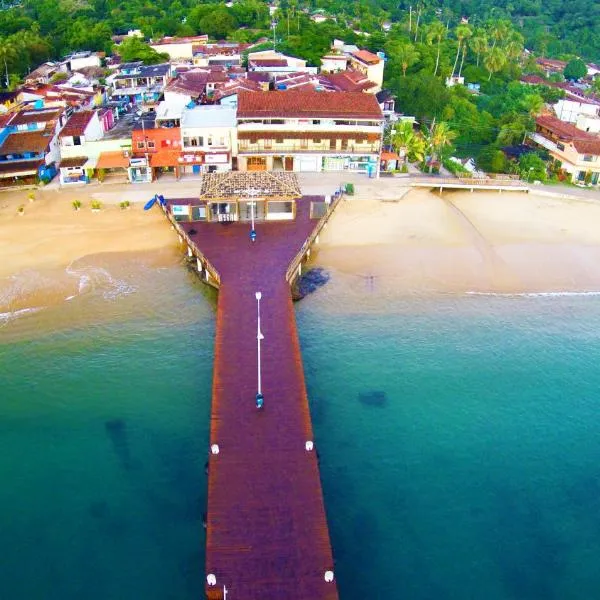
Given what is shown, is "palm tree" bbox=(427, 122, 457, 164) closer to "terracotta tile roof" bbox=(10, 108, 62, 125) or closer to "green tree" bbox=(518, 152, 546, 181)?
"green tree" bbox=(518, 152, 546, 181)

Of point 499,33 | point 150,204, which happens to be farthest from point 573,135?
point 150,204

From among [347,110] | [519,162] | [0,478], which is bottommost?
[0,478]

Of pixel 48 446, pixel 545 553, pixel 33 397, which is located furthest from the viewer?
pixel 33 397

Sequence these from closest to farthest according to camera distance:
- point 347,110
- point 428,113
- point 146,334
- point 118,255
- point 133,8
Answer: point 146,334
point 118,255
point 347,110
point 428,113
point 133,8

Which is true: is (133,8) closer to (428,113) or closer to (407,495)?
(428,113)

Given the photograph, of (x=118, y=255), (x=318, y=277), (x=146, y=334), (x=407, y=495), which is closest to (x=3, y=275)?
(x=118, y=255)

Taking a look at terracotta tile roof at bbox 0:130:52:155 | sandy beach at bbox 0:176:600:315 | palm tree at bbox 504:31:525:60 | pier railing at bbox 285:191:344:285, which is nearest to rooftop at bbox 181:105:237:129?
sandy beach at bbox 0:176:600:315

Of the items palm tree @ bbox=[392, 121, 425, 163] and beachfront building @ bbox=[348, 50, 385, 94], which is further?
beachfront building @ bbox=[348, 50, 385, 94]

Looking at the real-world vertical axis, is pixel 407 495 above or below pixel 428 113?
below
